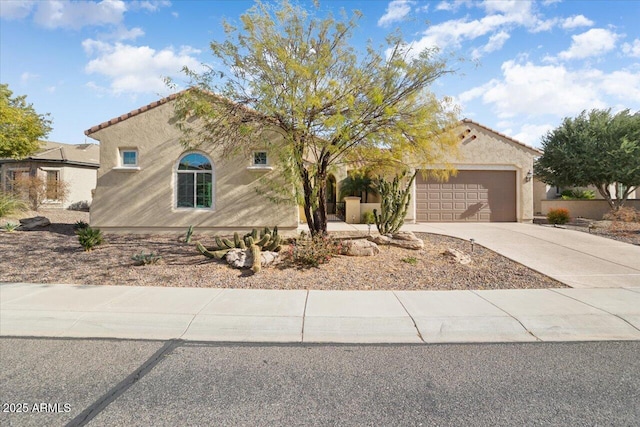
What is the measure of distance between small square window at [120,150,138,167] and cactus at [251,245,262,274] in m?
6.89

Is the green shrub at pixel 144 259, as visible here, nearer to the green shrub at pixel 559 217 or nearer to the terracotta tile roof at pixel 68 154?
the green shrub at pixel 559 217

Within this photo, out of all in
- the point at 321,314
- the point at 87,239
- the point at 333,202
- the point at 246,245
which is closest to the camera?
the point at 321,314

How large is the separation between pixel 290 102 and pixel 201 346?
4.90m

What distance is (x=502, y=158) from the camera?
15.7 m

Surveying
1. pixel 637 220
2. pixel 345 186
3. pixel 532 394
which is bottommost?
pixel 532 394

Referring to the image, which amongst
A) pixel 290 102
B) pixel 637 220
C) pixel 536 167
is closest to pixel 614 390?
pixel 290 102

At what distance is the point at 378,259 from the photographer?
8.46 meters

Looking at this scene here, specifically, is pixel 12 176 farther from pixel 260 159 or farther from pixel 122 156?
pixel 260 159

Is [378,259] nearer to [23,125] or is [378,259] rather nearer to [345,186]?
[345,186]

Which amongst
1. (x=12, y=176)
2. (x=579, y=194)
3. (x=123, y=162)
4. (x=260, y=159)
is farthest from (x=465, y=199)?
(x=12, y=176)

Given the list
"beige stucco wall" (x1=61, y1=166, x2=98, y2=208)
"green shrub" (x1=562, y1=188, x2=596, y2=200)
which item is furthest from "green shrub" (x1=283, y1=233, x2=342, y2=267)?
"green shrub" (x1=562, y1=188, x2=596, y2=200)

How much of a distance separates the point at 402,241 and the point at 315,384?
6.80 m

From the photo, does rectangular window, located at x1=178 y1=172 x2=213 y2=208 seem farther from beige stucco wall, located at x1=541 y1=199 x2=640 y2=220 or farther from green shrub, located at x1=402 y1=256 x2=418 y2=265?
beige stucco wall, located at x1=541 y1=199 x2=640 y2=220

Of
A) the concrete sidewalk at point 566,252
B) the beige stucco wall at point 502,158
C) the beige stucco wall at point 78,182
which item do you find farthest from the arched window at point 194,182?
the beige stucco wall at point 78,182
